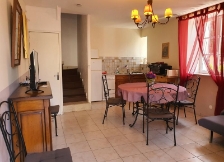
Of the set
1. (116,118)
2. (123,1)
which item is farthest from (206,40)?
(116,118)

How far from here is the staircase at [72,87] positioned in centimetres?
508

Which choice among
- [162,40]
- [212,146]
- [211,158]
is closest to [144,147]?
[211,158]

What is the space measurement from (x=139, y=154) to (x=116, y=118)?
1644 millimetres

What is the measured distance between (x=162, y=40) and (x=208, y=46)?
171cm

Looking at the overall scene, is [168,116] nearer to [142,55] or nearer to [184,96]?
[184,96]

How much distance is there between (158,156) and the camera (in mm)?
2496

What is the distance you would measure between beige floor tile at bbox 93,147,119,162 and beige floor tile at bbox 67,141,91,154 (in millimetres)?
186

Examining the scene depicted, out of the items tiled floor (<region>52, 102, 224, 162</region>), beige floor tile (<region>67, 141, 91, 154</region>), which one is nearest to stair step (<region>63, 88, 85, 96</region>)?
tiled floor (<region>52, 102, 224, 162</region>)

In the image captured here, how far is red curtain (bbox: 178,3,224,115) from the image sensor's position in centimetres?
364

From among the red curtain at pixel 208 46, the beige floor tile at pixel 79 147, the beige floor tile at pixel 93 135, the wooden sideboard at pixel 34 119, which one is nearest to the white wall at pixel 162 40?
the red curtain at pixel 208 46

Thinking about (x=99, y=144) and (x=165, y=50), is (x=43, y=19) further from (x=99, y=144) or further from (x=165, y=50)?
(x=165, y=50)

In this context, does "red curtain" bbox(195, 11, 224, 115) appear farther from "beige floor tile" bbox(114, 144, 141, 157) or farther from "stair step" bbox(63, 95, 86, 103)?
"stair step" bbox(63, 95, 86, 103)

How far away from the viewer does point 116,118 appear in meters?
4.16

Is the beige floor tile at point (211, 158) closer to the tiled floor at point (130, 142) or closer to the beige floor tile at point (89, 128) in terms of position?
the tiled floor at point (130, 142)
